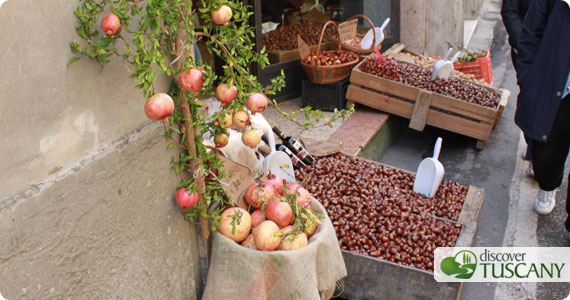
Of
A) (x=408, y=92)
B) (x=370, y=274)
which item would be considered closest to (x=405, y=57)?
(x=408, y=92)

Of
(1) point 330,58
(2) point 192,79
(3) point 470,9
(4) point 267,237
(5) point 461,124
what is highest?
(2) point 192,79

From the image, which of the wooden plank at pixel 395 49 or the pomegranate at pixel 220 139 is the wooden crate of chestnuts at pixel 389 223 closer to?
the pomegranate at pixel 220 139

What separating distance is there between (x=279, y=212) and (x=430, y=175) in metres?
1.65

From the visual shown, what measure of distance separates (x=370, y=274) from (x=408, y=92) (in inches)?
112

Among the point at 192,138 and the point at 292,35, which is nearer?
the point at 192,138

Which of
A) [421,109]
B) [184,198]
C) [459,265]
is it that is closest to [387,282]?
[459,265]

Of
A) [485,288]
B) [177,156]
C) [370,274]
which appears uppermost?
[177,156]

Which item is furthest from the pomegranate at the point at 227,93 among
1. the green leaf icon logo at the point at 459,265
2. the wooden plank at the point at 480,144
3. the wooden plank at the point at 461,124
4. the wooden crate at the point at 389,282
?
the wooden plank at the point at 480,144

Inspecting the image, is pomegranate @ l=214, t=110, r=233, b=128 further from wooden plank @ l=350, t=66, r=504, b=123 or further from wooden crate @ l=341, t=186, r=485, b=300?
wooden plank @ l=350, t=66, r=504, b=123

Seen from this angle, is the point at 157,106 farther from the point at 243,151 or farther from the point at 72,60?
the point at 243,151

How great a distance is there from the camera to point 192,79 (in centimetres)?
211

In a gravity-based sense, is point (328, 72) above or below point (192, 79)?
below

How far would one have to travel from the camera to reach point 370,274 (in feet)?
10.0

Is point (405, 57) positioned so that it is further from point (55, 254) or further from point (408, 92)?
point (55, 254)
